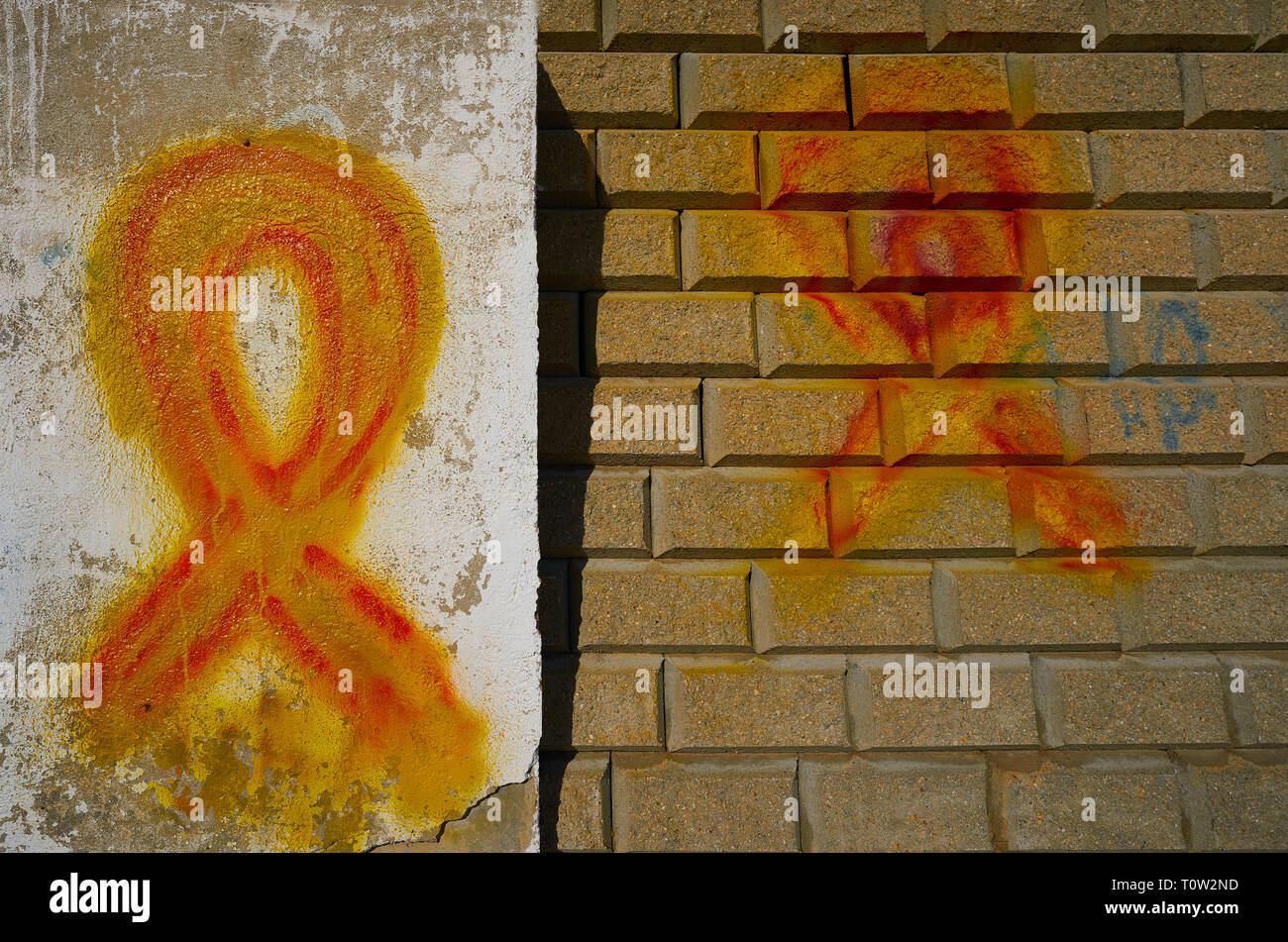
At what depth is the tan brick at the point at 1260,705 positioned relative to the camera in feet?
7.75

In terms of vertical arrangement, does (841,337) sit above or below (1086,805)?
above

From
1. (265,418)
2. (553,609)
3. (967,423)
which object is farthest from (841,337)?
(265,418)

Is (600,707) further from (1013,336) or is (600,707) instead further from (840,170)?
(840,170)

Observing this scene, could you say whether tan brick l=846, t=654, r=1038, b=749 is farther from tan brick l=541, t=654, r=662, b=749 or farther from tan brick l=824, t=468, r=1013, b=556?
tan brick l=541, t=654, r=662, b=749

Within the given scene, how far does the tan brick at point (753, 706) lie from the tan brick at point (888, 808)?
0.36 ft

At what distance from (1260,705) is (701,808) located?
71.1 inches

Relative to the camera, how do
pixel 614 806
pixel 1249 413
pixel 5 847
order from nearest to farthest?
pixel 5 847 < pixel 614 806 < pixel 1249 413

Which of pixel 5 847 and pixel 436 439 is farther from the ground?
pixel 436 439

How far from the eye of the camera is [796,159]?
8.05 feet

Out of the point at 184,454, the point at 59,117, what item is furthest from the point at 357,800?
the point at 59,117

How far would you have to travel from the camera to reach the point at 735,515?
2355 mm

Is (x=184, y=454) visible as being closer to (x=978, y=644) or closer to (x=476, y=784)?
(x=476, y=784)

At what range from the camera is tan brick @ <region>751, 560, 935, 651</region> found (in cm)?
233

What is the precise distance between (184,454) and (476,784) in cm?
119
